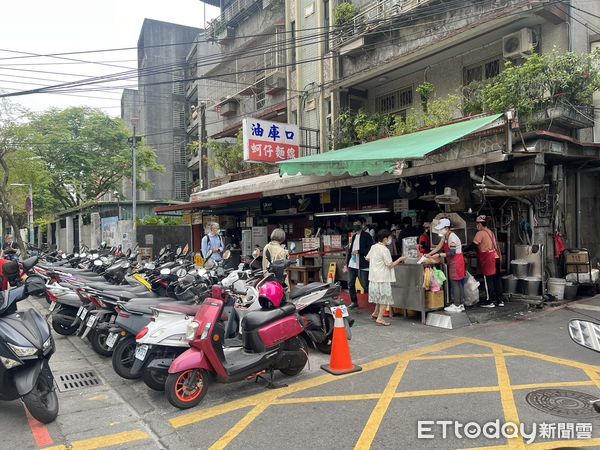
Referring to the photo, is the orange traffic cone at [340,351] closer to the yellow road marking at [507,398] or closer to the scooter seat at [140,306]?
the yellow road marking at [507,398]

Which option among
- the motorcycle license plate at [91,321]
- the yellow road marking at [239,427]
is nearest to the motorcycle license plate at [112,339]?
the motorcycle license plate at [91,321]

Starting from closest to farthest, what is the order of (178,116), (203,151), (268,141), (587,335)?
(587,335), (268,141), (203,151), (178,116)

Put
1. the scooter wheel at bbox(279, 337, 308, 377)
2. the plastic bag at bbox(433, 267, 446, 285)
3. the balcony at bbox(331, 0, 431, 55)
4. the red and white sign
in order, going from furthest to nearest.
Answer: the red and white sign, the balcony at bbox(331, 0, 431, 55), the plastic bag at bbox(433, 267, 446, 285), the scooter wheel at bbox(279, 337, 308, 377)

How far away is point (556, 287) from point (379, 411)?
679 cm

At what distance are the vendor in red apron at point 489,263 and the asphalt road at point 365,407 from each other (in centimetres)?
230

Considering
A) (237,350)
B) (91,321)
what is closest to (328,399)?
(237,350)

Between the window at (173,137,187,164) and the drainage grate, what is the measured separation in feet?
116

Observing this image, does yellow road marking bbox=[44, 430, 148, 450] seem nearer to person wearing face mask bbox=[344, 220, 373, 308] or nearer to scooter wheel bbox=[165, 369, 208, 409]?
scooter wheel bbox=[165, 369, 208, 409]

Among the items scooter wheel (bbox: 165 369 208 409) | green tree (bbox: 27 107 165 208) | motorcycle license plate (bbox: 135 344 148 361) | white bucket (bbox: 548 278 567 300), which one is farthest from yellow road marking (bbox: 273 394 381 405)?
green tree (bbox: 27 107 165 208)

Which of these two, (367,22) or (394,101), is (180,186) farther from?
(367,22)

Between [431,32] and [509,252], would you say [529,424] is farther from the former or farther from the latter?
[431,32]

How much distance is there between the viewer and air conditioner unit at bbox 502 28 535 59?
10.5 m

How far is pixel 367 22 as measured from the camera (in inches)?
520

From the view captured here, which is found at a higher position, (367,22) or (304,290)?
(367,22)
